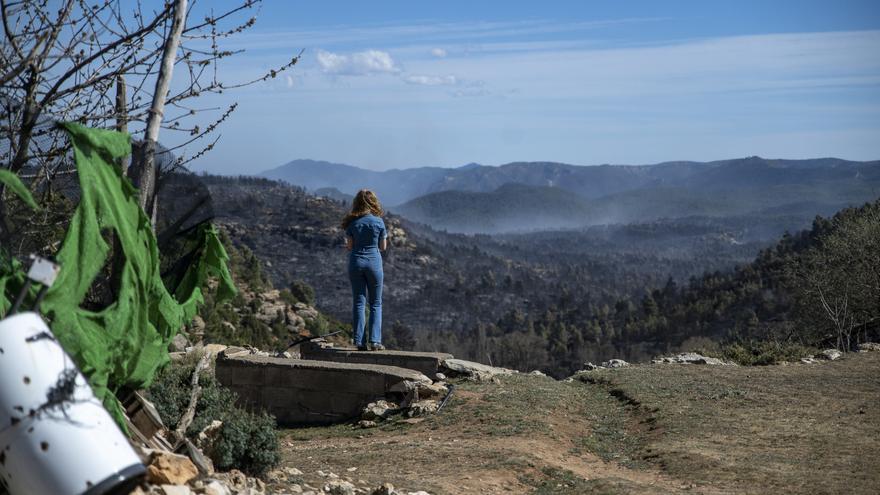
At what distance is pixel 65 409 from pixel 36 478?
0.33m

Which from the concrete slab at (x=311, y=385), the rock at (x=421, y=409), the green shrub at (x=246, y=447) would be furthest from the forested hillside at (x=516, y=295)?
the green shrub at (x=246, y=447)

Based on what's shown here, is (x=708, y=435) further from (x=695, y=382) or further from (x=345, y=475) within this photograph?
(x=345, y=475)

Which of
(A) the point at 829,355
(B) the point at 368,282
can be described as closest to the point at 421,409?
(B) the point at 368,282

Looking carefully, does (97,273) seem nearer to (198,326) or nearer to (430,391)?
(430,391)

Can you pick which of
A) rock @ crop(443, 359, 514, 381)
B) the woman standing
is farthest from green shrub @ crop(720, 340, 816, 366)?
the woman standing

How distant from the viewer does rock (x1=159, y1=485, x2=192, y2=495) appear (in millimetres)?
5535

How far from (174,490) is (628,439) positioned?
6.00 meters

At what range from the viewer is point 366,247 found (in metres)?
12.6

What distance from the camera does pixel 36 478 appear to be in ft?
15.1

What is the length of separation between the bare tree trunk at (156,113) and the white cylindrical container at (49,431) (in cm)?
248

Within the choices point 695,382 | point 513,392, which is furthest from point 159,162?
point 695,382

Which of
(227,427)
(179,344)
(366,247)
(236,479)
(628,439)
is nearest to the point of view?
(236,479)

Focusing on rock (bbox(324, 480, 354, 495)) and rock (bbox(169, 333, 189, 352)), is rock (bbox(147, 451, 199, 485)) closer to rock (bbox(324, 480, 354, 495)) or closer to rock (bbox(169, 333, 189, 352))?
rock (bbox(324, 480, 354, 495))

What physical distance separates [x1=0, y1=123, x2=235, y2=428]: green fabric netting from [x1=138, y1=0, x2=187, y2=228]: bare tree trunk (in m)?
1.12
